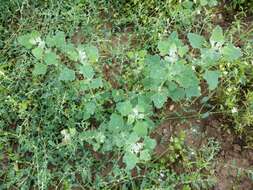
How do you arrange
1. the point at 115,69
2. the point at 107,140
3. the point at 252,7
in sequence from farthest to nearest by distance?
the point at 252,7
the point at 115,69
the point at 107,140

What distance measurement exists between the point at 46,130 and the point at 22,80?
1.31 ft

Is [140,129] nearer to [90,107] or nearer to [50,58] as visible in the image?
[90,107]

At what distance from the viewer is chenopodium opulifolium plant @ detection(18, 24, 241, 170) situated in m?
2.56

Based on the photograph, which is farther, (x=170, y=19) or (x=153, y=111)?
(x=170, y=19)

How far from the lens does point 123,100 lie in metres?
2.86

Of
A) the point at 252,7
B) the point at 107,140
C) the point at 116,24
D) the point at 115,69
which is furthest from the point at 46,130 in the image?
the point at 252,7

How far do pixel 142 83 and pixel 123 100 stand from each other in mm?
160

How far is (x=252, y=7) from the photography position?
11.1 feet

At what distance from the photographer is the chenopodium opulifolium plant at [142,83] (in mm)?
2559

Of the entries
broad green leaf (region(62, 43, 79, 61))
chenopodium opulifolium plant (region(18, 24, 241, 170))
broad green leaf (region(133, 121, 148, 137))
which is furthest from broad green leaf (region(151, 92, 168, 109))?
broad green leaf (region(62, 43, 79, 61))

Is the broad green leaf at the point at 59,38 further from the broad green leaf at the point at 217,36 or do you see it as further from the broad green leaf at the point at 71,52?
the broad green leaf at the point at 217,36

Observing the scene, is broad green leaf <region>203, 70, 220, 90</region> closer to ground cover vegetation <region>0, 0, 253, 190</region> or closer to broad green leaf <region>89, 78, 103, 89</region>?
ground cover vegetation <region>0, 0, 253, 190</region>

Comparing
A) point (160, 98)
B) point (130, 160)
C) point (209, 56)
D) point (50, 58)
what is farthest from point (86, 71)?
point (209, 56)

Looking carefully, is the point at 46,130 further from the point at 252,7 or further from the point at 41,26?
the point at 252,7
